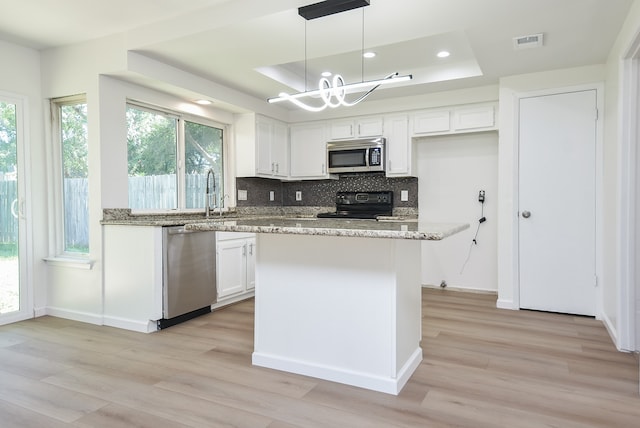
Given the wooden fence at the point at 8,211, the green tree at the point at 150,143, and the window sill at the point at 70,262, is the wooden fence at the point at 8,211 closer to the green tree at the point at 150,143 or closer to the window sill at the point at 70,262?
the window sill at the point at 70,262

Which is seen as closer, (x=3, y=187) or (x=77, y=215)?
(x=3, y=187)

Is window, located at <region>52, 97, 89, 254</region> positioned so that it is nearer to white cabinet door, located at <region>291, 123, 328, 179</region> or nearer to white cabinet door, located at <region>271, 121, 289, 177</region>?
white cabinet door, located at <region>271, 121, 289, 177</region>

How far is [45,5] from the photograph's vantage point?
2822 mm

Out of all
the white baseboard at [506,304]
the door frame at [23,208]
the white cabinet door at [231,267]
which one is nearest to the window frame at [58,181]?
the door frame at [23,208]

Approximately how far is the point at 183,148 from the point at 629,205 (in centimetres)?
385

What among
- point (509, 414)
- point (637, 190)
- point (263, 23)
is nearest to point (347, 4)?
point (263, 23)

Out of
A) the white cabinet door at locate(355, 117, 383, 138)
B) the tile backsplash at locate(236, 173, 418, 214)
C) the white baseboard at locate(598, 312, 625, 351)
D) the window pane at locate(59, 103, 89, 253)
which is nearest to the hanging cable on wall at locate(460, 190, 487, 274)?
the tile backsplash at locate(236, 173, 418, 214)

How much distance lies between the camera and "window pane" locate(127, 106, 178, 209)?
378cm

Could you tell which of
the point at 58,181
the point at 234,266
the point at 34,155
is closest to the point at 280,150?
the point at 234,266

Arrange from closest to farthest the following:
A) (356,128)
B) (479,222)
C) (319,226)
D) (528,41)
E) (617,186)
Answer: (319,226), (617,186), (528,41), (479,222), (356,128)

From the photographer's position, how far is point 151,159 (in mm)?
3949

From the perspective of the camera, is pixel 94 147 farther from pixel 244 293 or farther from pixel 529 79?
pixel 529 79

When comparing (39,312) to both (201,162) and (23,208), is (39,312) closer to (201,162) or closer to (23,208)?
(23,208)

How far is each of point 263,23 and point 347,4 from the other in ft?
2.02
